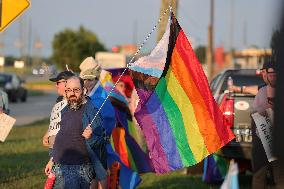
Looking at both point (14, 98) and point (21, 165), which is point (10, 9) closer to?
point (21, 165)

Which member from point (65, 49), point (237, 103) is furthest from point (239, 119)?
point (65, 49)

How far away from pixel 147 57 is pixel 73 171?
5.60 feet

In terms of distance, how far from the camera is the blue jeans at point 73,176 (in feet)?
24.1

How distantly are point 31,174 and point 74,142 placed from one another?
217 inches

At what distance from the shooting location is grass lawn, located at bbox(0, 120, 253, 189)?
468 inches

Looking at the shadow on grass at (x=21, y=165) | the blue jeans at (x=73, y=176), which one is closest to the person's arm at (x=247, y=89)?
the blue jeans at (x=73, y=176)

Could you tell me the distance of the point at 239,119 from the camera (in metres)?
11.3

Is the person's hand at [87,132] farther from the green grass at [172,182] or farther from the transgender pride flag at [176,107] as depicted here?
the green grass at [172,182]

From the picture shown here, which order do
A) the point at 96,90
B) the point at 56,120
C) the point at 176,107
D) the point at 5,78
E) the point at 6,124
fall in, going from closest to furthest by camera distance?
the point at 56,120
the point at 176,107
the point at 96,90
the point at 6,124
the point at 5,78

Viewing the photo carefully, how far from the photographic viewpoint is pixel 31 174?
12.7 m

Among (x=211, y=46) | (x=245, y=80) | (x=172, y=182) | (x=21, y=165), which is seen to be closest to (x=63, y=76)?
(x=172, y=182)

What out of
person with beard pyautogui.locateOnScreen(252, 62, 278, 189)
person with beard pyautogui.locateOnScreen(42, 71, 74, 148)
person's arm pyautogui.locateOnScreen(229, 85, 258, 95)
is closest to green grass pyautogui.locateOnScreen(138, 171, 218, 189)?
person's arm pyautogui.locateOnScreen(229, 85, 258, 95)

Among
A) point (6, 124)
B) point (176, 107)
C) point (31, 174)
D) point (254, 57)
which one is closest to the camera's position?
point (176, 107)

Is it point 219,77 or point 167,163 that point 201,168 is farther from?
point 167,163
